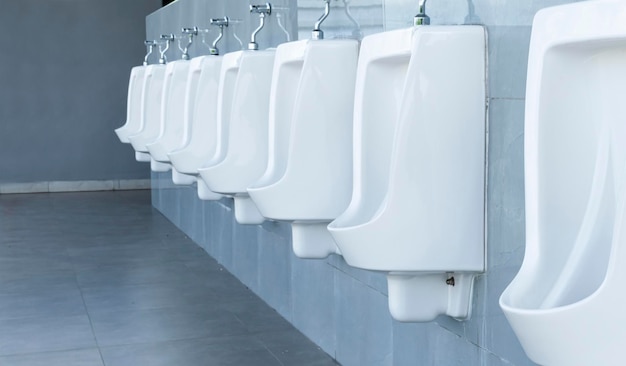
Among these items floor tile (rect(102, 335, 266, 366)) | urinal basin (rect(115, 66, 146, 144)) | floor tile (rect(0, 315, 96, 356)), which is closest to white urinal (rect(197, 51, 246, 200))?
floor tile (rect(102, 335, 266, 366))

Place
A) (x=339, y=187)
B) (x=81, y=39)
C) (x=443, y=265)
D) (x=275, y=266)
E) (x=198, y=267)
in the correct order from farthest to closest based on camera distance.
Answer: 1. (x=81, y=39)
2. (x=198, y=267)
3. (x=275, y=266)
4. (x=339, y=187)
5. (x=443, y=265)

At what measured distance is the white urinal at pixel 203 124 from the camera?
10.2 feet

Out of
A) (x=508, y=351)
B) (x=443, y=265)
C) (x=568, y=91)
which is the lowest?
(x=508, y=351)

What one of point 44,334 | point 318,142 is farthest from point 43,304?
point 318,142

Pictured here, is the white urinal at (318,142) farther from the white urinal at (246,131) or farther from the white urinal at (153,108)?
the white urinal at (153,108)

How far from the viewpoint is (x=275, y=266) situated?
11.7ft

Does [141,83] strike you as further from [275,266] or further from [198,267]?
[275,266]

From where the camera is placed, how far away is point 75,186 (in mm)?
7879

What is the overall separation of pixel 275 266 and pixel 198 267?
1.03 m

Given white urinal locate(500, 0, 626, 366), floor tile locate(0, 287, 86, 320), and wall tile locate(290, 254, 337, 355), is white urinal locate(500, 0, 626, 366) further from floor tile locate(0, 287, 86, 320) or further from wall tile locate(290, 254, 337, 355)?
floor tile locate(0, 287, 86, 320)

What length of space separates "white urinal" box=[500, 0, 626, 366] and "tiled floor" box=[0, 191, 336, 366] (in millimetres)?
1730

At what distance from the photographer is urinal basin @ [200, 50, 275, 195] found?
267cm

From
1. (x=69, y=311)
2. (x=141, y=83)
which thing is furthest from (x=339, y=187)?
(x=141, y=83)

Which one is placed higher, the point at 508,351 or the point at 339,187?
the point at 339,187
